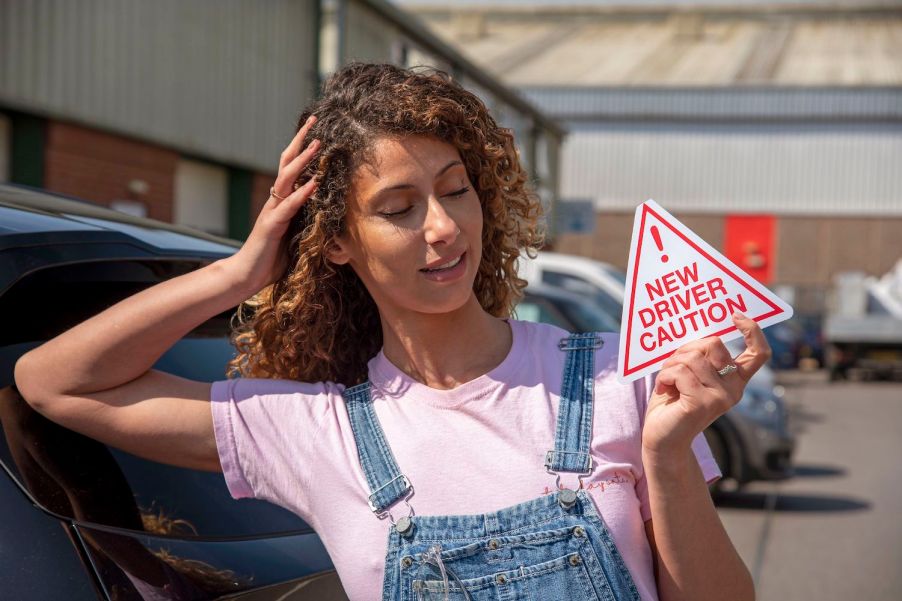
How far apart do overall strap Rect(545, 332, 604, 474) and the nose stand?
0.89ft

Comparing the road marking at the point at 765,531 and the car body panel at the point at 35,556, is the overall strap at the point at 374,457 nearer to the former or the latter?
the car body panel at the point at 35,556

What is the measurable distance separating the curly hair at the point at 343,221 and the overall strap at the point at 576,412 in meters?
0.33

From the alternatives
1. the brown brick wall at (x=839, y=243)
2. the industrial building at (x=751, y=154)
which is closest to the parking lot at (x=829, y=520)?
the industrial building at (x=751, y=154)

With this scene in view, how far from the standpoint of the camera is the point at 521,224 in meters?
2.28

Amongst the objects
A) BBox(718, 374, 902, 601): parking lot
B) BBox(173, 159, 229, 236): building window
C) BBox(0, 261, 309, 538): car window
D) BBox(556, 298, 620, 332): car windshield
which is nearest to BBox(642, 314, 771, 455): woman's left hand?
BBox(0, 261, 309, 538): car window

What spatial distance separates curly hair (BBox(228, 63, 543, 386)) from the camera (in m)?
1.98

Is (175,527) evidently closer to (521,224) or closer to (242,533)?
(242,533)

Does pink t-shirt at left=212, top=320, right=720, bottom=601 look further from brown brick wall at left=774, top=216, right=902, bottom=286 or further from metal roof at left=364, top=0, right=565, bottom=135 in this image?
brown brick wall at left=774, top=216, right=902, bottom=286

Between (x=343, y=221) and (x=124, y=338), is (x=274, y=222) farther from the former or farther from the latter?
(x=124, y=338)

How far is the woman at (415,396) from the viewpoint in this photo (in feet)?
5.76

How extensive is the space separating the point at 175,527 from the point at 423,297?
622mm

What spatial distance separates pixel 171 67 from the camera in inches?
462

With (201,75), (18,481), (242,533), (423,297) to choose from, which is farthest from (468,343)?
Result: (201,75)

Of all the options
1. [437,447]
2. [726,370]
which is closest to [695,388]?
[726,370]
